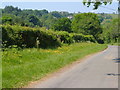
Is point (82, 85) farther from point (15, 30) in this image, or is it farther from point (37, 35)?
point (37, 35)

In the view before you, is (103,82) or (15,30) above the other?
(15,30)

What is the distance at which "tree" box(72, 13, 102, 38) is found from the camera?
11294cm

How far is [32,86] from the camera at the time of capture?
11016 mm

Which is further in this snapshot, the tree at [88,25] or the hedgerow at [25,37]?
the tree at [88,25]

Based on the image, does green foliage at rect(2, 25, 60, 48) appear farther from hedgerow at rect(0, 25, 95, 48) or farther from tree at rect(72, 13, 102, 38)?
tree at rect(72, 13, 102, 38)

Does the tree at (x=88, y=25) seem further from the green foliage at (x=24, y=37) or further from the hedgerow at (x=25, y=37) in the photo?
the green foliage at (x=24, y=37)

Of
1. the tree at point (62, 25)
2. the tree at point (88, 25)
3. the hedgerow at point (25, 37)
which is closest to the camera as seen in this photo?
the hedgerow at point (25, 37)

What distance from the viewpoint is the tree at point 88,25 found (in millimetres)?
112938

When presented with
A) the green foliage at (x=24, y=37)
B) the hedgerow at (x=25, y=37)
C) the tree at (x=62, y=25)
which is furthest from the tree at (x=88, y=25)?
the green foliage at (x=24, y=37)

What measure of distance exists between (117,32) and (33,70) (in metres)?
90.1

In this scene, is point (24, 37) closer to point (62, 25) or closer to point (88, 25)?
point (88, 25)

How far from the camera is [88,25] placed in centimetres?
11338

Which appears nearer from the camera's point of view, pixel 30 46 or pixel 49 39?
pixel 30 46

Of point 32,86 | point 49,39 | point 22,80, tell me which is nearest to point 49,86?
point 32,86
